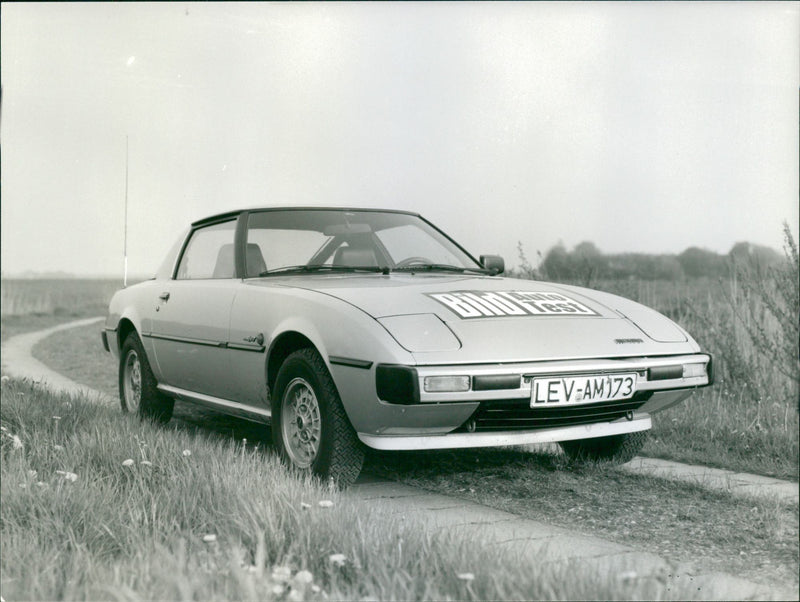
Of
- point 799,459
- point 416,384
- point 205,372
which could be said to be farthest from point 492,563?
point 205,372

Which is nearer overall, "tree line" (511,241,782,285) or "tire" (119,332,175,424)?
"tire" (119,332,175,424)

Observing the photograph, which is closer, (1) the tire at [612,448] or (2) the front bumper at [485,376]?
(2) the front bumper at [485,376]

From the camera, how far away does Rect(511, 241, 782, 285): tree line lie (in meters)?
7.34

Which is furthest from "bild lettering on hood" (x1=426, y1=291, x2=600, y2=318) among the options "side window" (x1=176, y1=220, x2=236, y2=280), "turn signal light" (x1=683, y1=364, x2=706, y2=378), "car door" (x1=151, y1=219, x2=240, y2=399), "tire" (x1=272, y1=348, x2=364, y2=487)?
"side window" (x1=176, y1=220, x2=236, y2=280)

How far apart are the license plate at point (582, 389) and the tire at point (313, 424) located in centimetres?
85

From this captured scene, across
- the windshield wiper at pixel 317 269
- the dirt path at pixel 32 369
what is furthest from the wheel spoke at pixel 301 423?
the dirt path at pixel 32 369

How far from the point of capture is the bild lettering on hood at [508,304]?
4.04 metres

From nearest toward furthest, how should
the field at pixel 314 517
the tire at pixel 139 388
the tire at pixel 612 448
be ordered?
the field at pixel 314 517, the tire at pixel 612 448, the tire at pixel 139 388

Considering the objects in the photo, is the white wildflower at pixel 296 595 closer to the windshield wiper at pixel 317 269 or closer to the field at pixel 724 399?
the windshield wiper at pixel 317 269

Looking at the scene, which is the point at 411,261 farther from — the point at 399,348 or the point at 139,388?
the point at 139,388

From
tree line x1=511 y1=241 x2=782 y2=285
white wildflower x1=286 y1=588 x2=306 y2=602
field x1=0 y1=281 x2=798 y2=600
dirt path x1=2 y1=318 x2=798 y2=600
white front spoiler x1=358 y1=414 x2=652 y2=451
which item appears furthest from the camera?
tree line x1=511 y1=241 x2=782 y2=285

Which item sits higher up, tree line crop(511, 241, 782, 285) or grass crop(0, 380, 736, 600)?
tree line crop(511, 241, 782, 285)

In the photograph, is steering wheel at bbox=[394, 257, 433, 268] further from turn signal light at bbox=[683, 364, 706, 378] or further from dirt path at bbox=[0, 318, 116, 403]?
dirt path at bbox=[0, 318, 116, 403]

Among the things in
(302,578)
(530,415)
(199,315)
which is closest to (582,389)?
(530,415)
